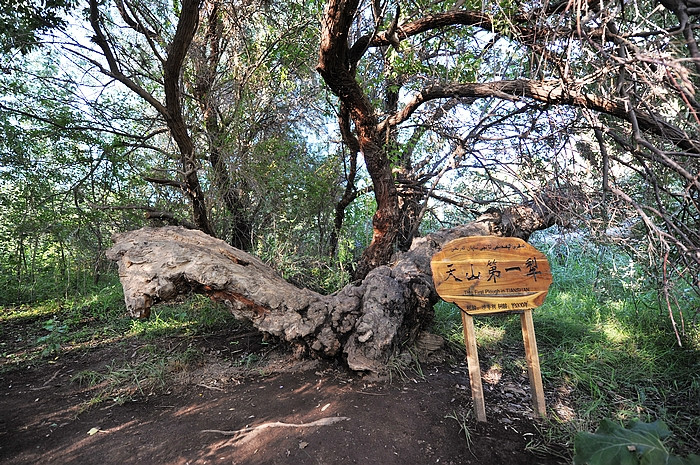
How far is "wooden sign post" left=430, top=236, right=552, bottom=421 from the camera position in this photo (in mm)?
2281

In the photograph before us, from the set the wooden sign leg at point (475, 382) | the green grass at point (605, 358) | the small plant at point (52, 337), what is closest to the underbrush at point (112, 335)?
the small plant at point (52, 337)

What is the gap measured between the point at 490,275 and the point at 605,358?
158 centimetres

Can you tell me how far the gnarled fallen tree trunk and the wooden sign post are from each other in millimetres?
738

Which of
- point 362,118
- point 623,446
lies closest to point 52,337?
point 362,118

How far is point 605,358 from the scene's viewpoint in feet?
9.64

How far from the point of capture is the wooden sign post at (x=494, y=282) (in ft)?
7.48

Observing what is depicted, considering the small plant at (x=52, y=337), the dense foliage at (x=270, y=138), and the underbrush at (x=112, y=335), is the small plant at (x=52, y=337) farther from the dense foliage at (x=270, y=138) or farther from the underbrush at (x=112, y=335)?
the dense foliage at (x=270, y=138)

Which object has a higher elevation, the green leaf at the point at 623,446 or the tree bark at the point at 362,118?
the tree bark at the point at 362,118

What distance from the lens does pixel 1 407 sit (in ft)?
8.13

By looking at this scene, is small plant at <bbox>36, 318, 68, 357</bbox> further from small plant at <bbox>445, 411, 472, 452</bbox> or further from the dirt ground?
small plant at <bbox>445, 411, 472, 452</bbox>

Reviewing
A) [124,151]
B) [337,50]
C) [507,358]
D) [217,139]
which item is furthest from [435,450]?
[124,151]

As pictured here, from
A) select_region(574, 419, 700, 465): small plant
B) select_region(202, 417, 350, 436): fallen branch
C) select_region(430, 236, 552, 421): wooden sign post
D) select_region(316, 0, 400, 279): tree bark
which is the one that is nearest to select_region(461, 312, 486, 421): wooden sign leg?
select_region(430, 236, 552, 421): wooden sign post

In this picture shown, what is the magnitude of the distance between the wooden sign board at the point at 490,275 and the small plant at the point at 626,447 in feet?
2.92

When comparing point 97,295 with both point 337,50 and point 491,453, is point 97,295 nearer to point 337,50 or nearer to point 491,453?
point 337,50
